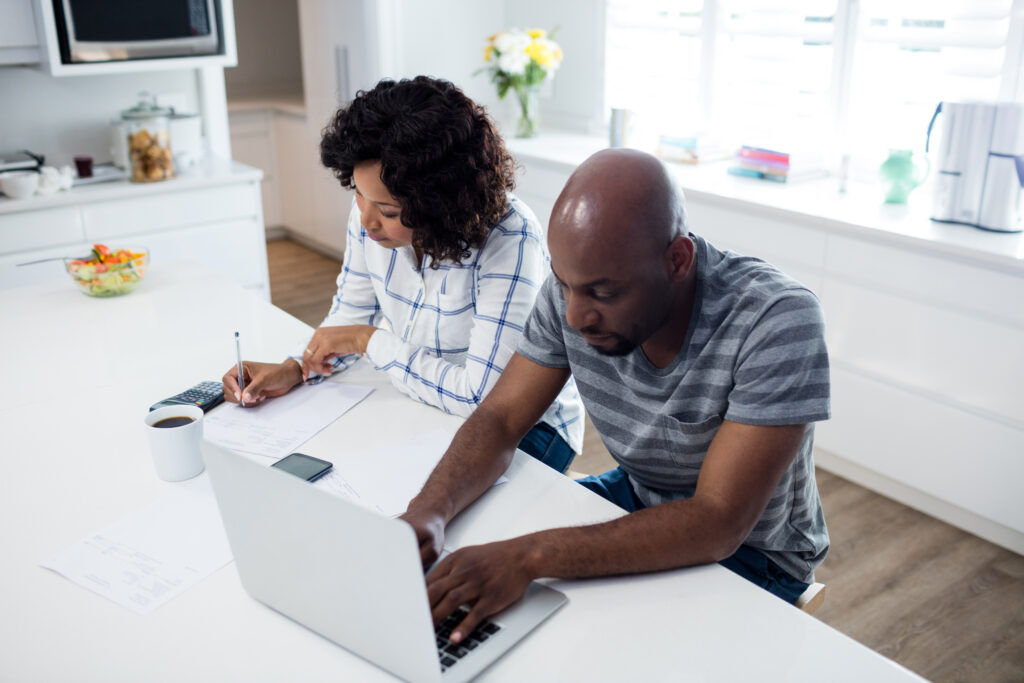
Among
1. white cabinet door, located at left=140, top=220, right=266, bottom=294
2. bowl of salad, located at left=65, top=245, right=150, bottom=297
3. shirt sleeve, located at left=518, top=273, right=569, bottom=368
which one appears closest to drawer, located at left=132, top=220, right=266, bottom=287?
white cabinet door, located at left=140, top=220, right=266, bottom=294

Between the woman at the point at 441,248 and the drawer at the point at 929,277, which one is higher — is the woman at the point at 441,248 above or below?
above

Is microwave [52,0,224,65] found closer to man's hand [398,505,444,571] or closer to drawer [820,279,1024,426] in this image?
drawer [820,279,1024,426]

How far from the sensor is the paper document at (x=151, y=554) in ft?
3.68

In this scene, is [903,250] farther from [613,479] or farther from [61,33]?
[61,33]

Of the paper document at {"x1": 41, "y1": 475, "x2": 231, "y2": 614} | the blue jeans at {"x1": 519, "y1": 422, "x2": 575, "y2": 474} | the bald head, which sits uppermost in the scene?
the bald head

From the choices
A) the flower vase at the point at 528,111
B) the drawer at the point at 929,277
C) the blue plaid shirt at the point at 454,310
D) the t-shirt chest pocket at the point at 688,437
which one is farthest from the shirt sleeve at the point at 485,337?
the flower vase at the point at 528,111

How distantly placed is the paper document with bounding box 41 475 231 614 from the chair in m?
0.89

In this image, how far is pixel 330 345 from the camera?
1.70 m

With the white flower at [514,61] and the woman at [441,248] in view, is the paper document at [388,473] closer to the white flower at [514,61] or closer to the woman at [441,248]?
the woman at [441,248]

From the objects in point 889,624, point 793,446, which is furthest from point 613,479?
point 889,624

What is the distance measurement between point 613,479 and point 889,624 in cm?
103

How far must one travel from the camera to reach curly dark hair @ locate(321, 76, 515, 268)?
159 centimetres

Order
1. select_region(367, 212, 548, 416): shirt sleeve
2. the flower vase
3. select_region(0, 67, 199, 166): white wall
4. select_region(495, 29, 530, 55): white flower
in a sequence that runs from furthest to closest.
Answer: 1. the flower vase
2. select_region(495, 29, 530, 55): white flower
3. select_region(0, 67, 199, 166): white wall
4. select_region(367, 212, 548, 416): shirt sleeve

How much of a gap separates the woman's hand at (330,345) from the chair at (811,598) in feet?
2.99
